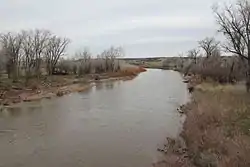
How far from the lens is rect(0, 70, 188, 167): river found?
1283 cm

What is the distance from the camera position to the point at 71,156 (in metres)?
13.2

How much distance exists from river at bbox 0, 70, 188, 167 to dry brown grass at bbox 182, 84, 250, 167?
1551 mm

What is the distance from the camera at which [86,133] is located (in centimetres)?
1730

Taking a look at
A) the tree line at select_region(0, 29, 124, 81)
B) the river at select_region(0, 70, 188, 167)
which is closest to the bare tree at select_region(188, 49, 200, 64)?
the tree line at select_region(0, 29, 124, 81)

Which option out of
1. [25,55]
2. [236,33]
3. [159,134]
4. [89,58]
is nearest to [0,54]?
[25,55]

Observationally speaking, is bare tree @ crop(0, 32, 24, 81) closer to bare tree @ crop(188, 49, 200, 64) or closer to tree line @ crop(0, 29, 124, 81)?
tree line @ crop(0, 29, 124, 81)

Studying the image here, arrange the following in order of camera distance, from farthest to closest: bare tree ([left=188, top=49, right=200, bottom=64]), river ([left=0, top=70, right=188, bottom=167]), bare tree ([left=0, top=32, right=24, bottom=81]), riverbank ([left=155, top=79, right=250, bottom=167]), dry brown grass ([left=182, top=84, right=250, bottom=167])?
bare tree ([left=188, top=49, right=200, bottom=64]), bare tree ([left=0, top=32, right=24, bottom=81]), river ([left=0, top=70, right=188, bottom=167]), riverbank ([left=155, top=79, right=250, bottom=167]), dry brown grass ([left=182, top=84, right=250, bottom=167])

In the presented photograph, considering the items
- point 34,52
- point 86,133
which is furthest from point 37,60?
point 86,133

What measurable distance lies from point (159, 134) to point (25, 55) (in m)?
43.1

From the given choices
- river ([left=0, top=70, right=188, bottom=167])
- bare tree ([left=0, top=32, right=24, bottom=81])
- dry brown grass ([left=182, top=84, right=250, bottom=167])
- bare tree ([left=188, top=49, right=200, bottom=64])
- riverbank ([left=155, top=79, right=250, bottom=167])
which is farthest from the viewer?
bare tree ([left=188, top=49, right=200, bottom=64])

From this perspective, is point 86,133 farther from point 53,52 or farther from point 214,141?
point 53,52

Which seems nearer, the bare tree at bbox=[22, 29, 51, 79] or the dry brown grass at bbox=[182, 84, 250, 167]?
the dry brown grass at bbox=[182, 84, 250, 167]

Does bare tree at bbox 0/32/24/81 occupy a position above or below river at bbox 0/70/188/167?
above

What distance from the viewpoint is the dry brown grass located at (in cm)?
931
